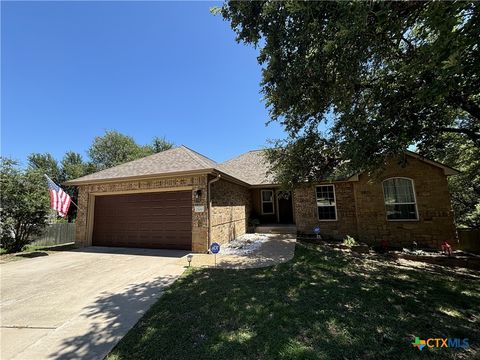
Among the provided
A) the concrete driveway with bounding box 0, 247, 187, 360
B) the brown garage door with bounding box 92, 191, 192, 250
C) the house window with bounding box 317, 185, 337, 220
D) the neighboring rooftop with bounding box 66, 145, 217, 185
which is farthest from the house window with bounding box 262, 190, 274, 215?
the concrete driveway with bounding box 0, 247, 187, 360

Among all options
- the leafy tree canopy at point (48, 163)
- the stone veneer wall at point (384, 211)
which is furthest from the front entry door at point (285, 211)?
the leafy tree canopy at point (48, 163)

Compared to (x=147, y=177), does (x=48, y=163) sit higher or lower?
higher

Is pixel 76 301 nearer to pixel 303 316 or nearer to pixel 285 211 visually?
pixel 303 316

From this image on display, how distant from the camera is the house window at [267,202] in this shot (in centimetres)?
1459

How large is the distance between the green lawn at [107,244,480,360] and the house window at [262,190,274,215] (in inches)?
340

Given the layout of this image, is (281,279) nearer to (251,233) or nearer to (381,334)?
(381,334)

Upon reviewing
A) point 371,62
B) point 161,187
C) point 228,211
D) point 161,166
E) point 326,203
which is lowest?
point 228,211

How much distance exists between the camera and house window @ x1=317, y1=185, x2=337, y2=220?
433 inches

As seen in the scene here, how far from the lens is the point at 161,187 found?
896 cm

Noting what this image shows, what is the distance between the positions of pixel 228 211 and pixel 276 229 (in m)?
3.80

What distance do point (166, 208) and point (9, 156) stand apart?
8789 millimetres

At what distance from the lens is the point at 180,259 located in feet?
23.7

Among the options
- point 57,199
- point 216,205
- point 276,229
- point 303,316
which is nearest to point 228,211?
point 216,205

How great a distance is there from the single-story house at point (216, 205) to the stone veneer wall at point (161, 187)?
0.04m
